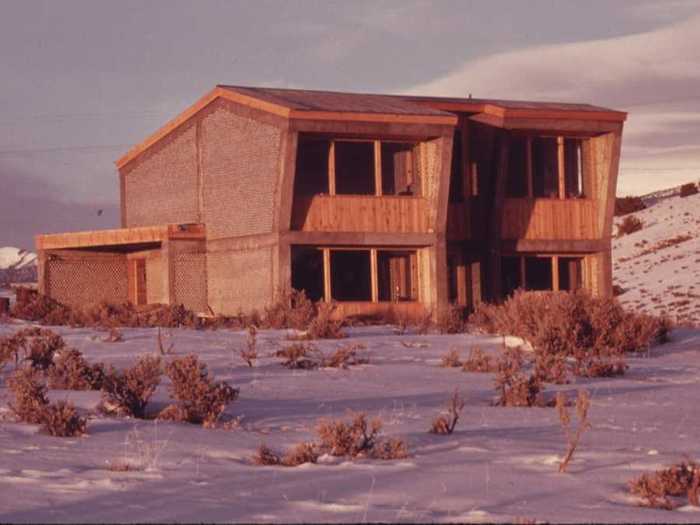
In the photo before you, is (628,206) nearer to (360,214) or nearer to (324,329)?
(360,214)

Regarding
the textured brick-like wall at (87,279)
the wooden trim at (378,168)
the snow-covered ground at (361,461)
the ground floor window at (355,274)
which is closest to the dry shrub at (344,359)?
the snow-covered ground at (361,461)

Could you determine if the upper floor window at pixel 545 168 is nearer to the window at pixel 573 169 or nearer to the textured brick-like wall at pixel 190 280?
the window at pixel 573 169

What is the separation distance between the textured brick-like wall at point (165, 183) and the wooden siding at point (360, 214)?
150 inches

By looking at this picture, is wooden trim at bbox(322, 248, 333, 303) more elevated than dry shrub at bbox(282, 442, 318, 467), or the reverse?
wooden trim at bbox(322, 248, 333, 303)

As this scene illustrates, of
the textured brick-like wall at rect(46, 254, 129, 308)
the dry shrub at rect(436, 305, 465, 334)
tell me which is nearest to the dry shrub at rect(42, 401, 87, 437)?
the dry shrub at rect(436, 305, 465, 334)

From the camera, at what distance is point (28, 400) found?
1073 cm

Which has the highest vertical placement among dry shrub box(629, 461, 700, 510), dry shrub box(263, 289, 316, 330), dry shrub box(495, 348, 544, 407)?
dry shrub box(263, 289, 316, 330)

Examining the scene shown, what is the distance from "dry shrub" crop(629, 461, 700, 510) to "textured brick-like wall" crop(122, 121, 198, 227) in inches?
897

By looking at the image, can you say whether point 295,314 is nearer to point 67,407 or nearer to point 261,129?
point 261,129

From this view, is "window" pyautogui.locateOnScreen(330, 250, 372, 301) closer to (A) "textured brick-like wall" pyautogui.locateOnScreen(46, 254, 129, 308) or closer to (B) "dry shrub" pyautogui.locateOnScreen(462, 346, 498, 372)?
(A) "textured brick-like wall" pyautogui.locateOnScreen(46, 254, 129, 308)

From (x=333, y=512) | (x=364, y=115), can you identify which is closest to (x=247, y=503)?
(x=333, y=512)

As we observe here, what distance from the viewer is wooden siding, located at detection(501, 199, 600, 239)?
30.4 meters

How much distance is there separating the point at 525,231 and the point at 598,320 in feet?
38.6

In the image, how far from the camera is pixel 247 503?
7.45 metres
